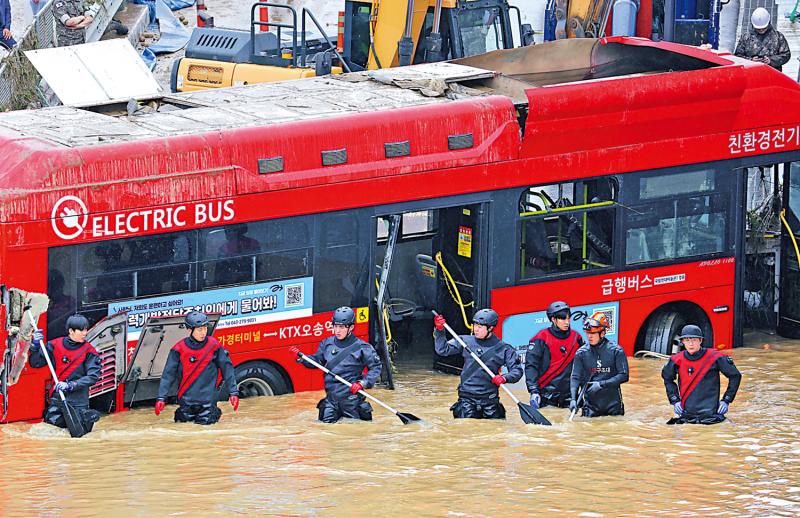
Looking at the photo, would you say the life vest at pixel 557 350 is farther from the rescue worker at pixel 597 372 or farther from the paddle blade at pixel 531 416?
the paddle blade at pixel 531 416

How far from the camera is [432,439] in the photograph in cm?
1461

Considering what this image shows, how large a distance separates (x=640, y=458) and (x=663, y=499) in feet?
4.41

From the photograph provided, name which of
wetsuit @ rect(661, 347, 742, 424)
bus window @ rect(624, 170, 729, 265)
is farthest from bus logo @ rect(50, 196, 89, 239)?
bus window @ rect(624, 170, 729, 265)

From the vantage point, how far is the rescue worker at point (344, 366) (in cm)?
1515

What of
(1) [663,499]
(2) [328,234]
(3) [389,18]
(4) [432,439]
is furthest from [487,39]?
(1) [663,499]

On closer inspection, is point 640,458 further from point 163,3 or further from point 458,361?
point 163,3

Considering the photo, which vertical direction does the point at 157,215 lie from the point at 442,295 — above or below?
above

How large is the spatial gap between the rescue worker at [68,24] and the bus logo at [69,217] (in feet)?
38.5

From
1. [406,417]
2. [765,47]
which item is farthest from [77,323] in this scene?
[765,47]

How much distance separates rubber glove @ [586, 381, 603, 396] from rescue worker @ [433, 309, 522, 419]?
2.06 ft

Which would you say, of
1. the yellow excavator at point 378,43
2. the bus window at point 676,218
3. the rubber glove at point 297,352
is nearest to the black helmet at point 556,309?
the bus window at point 676,218

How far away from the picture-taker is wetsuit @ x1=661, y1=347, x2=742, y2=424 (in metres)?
14.9

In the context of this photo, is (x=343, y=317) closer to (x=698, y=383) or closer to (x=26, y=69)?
(x=698, y=383)

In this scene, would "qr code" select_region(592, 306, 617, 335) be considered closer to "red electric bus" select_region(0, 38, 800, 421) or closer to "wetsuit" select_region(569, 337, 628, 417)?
"red electric bus" select_region(0, 38, 800, 421)
